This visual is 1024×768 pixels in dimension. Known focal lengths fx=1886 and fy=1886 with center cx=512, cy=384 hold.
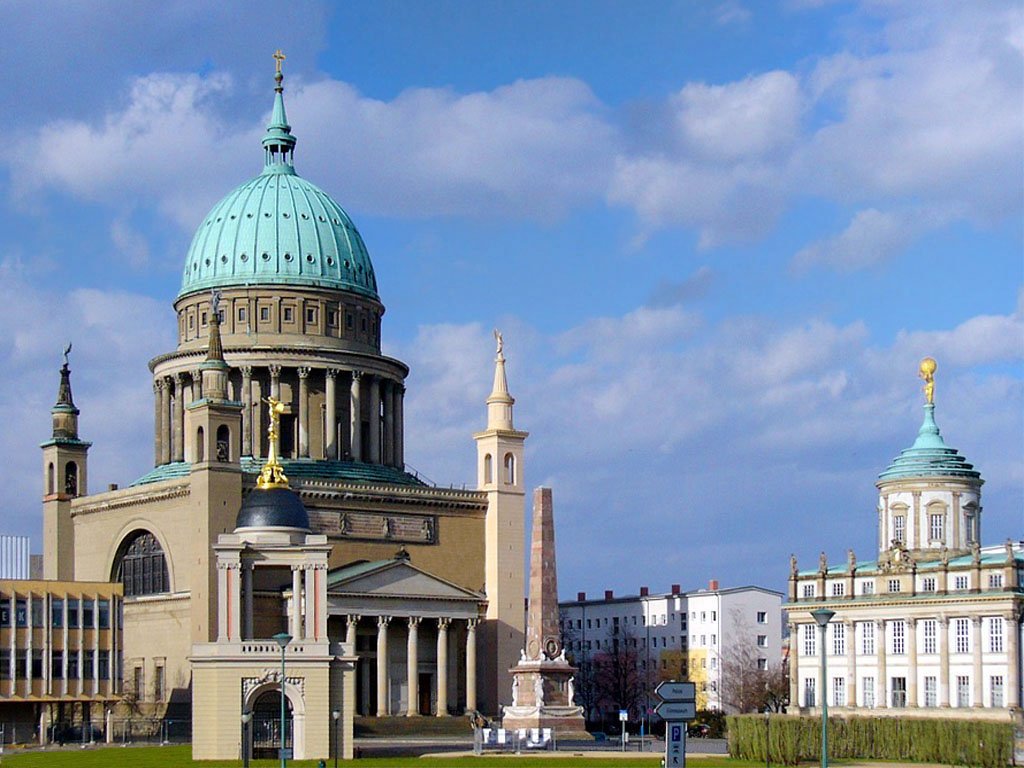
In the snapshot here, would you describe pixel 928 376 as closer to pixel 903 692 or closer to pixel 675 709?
pixel 903 692

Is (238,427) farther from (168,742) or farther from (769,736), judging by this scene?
(769,736)

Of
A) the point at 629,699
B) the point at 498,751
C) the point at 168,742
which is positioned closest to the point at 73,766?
the point at 498,751

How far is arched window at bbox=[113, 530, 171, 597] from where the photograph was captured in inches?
4336

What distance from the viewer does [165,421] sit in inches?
4811

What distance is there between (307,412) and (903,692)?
133 ft

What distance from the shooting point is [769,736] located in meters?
72.8

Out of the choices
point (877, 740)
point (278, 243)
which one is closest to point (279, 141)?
point (278, 243)

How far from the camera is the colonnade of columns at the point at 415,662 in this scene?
107 m

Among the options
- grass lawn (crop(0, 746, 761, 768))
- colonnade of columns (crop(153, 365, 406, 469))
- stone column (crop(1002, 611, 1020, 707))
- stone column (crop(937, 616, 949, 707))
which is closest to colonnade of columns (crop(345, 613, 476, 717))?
colonnade of columns (crop(153, 365, 406, 469))

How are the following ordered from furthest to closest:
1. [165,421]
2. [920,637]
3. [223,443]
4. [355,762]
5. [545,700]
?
Result: [165,421] < [920,637] < [223,443] < [545,700] < [355,762]

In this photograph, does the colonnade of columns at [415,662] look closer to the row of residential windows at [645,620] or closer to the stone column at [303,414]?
the stone column at [303,414]

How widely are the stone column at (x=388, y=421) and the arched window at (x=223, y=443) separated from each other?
721 inches

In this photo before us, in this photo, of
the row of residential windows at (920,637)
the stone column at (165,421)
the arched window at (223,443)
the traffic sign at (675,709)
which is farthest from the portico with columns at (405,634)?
the traffic sign at (675,709)

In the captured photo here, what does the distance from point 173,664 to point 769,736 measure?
1764 inches
